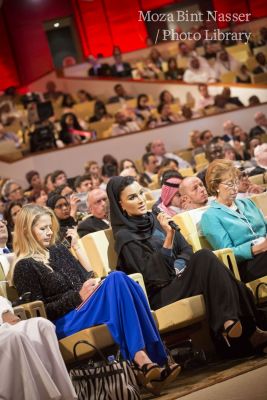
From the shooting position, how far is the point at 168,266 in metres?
4.37

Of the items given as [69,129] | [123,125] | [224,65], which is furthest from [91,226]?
[224,65]

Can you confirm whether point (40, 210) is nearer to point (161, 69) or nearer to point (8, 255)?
point (8, 255)

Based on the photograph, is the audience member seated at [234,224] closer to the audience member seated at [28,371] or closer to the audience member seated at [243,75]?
the audience member seated at [28,371]

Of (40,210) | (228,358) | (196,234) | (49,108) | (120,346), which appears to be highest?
(49,108)

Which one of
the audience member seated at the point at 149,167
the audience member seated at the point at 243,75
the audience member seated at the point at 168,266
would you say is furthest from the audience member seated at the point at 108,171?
the audience member seated at the point at 168,266

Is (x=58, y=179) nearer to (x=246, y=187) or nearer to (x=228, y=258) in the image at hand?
(x=246, y=187)

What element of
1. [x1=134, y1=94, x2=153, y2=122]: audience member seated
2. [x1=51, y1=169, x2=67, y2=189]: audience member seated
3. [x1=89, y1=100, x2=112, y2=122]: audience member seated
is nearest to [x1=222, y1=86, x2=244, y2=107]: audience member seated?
[x1=134, y1=94, x2=153, y2=122]: audience member seated

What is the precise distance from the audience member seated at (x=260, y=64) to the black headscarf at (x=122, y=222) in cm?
Answer: 694

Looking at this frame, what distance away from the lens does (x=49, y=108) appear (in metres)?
12.4

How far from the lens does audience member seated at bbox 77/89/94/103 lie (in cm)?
1355

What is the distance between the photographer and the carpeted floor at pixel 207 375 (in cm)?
366

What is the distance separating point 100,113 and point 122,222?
8050 millimetres

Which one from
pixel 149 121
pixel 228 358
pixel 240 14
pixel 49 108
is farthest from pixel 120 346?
pixel 49 108

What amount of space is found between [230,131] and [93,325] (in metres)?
6.19
